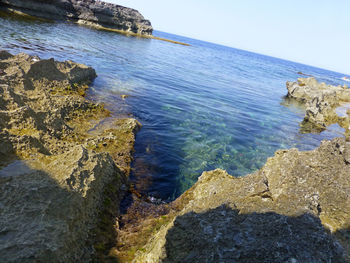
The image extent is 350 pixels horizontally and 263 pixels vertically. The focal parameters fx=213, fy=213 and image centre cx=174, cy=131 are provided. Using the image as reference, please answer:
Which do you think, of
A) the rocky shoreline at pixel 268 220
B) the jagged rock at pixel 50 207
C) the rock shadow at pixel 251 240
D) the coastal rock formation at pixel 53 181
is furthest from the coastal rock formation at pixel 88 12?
the rock shadow at pixel 251 240

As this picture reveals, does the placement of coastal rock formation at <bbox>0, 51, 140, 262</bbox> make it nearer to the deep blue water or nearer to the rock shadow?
the deep blue water

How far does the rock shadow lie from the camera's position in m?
3.13

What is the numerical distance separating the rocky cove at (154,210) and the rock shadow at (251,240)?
0.02 m

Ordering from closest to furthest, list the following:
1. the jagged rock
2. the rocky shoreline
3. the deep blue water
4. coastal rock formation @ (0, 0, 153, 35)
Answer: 1. the rocky shoreline
2. the jagged rock
3. the deep blue water
4. coastal rock formation @ (0, 0, 153, 35)

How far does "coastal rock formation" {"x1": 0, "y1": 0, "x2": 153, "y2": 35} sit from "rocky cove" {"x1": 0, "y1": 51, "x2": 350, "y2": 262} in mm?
63049

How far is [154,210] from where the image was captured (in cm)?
625

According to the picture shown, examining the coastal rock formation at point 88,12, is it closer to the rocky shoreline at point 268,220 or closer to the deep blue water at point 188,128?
the deep blue water at point 188,128

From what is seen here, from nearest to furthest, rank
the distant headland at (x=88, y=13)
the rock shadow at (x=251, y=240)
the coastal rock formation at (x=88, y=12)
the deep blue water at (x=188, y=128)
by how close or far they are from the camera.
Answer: the rock shadow at (x=251, y=240)
the deep blue water at (x=188, y=128)
the distant headland at (x=88, y=13)
the coastal rock formation at (x=88, y=12)

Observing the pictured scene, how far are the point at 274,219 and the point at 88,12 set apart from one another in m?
87.4

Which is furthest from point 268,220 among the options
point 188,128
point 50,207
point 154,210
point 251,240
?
point 188,128

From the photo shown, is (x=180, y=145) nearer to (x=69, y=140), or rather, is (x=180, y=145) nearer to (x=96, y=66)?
(x=69, y=140)

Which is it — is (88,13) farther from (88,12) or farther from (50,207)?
(50,207)

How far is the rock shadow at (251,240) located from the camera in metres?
3.13

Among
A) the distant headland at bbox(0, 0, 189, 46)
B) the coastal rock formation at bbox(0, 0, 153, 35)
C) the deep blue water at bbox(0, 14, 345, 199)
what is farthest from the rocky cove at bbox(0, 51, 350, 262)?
the coastal rock formation at bbox(0, 0, 153, 35)
